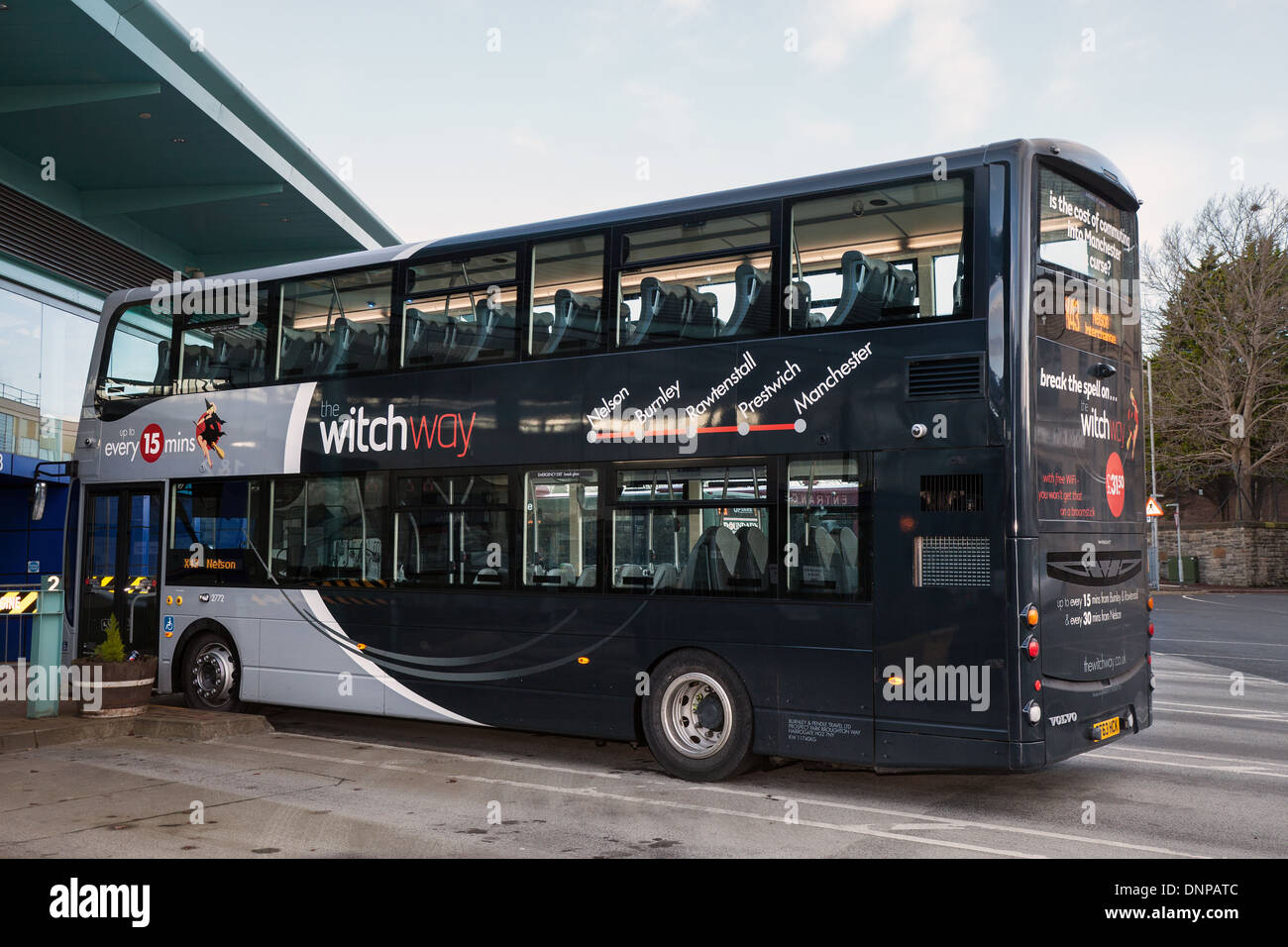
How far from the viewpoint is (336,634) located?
35.8ft

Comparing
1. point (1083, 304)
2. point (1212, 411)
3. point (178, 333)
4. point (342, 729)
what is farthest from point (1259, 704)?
point (1212, 411)

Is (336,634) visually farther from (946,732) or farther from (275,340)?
Result: (946,732)

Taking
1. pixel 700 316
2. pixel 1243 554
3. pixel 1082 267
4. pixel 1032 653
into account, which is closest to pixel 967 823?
pixel 1032 653

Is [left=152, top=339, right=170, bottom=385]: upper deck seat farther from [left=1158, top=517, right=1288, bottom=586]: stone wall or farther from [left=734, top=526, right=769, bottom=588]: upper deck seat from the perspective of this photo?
[left=1158, top=517, right=1288, bottom=586]: stone wall

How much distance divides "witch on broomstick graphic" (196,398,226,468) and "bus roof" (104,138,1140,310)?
1766 mm

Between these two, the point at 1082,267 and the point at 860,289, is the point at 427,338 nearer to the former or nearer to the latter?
the point at 860,289

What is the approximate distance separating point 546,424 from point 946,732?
414 centimetres

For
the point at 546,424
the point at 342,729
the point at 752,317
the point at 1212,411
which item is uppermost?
the point at 1212,411

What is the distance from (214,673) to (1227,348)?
4413 cm

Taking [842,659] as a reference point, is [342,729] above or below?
below

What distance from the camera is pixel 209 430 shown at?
39.2ft
